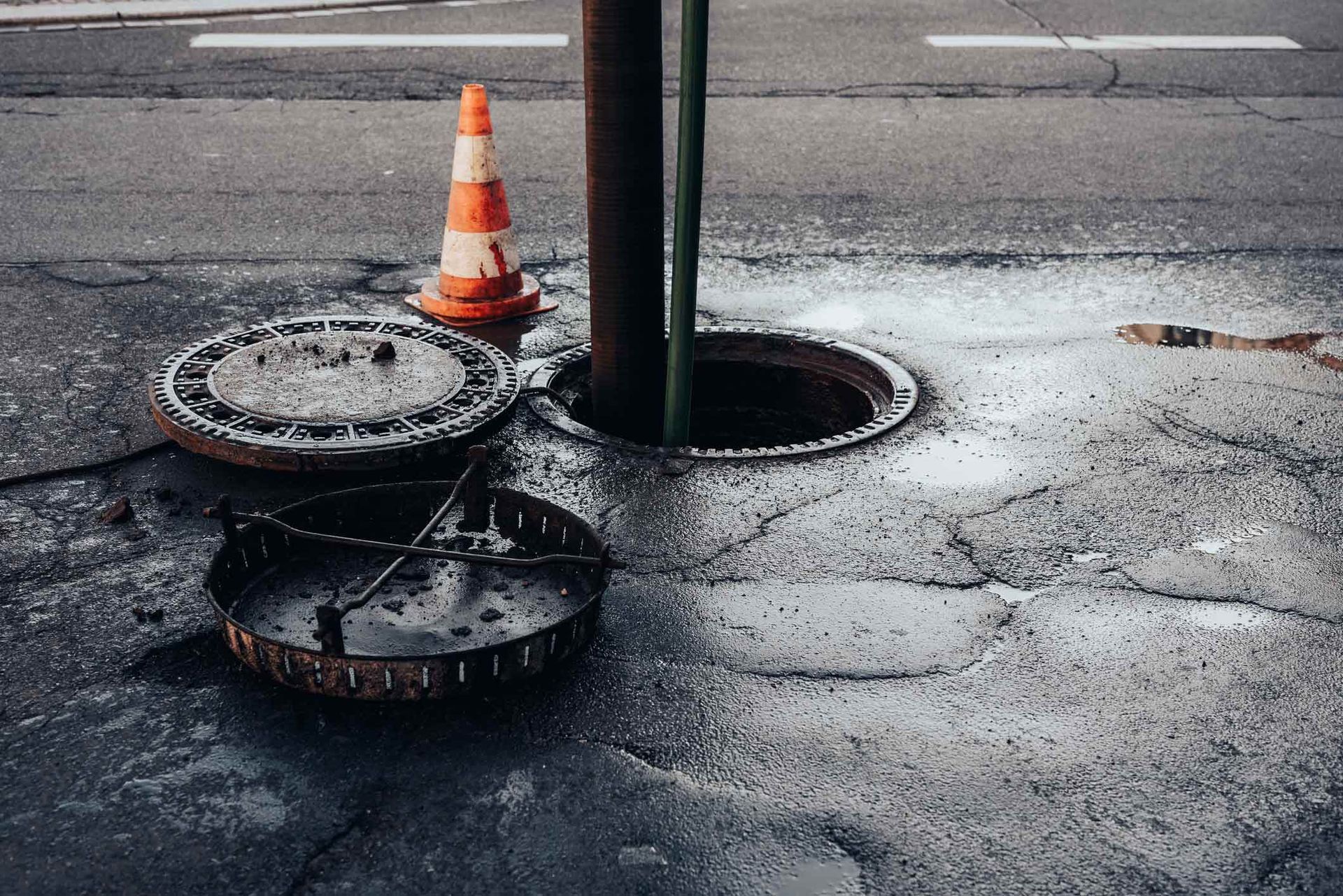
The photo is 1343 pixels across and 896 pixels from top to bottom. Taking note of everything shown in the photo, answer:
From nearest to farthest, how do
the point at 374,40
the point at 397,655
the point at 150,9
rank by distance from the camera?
the point at 397,655 < the point at 374,40 < the point at 150,9

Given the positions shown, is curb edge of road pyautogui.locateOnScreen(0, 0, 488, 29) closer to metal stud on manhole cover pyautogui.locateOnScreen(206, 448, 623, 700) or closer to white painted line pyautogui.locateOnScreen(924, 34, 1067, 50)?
white painted line pyautogui.locateOnScreen(924, 34, 1067, 50)

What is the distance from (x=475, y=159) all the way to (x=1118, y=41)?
7691 millimetres

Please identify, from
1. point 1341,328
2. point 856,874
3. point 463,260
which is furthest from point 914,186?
point 856,874

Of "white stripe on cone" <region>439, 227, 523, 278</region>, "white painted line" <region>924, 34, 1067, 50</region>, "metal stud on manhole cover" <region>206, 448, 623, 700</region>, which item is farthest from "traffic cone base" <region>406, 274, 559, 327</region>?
"white painted line" <region>924, 34, 1067, 50</region>

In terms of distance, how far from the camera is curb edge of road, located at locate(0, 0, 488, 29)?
10.6 meters

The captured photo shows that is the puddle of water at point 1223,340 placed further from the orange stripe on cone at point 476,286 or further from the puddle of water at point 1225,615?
the orange stripe on cone at point 476,286

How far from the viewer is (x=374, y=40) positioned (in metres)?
10.2

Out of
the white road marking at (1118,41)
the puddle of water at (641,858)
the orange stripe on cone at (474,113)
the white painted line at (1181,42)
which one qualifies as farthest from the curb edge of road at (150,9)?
the puddle of water at (641,858)

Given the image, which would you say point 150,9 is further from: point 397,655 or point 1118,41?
point 397,655

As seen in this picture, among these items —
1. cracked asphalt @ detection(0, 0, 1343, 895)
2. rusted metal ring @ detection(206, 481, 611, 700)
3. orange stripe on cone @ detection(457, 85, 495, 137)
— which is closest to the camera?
cracked asphalt @ detection(0, 0, 1343, 895)

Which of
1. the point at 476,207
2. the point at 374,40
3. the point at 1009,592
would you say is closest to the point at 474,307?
the point at 476,207

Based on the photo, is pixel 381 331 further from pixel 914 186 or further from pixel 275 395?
pixel 914 186

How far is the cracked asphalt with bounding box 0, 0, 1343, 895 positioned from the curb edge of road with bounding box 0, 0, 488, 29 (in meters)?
4.00

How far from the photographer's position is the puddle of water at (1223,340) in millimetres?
4863
